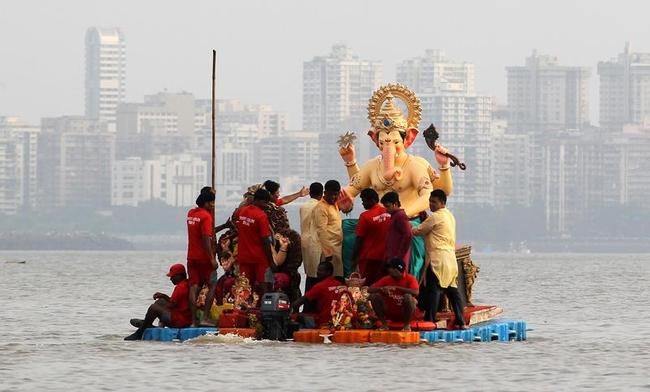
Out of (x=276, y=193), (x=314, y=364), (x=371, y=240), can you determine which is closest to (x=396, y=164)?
(x=276, y=193)

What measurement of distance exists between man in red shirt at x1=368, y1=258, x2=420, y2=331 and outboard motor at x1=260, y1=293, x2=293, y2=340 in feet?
3.90

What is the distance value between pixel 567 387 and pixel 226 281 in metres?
5.63

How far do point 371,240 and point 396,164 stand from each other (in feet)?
6.02

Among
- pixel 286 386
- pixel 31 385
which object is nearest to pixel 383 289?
pixel 286 386

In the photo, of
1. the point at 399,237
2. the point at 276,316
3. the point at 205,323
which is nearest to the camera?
the point at 399,237

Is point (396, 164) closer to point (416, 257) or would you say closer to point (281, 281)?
point (416, 257)

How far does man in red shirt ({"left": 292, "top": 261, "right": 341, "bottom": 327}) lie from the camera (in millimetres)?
30141

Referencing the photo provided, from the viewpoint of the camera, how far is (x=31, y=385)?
1068 inches

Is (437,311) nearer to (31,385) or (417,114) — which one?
(417,114)

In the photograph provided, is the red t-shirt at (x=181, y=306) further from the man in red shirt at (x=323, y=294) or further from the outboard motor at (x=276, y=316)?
the man in red shirt at (x=323, y=294)

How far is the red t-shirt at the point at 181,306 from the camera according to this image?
30.7 meters

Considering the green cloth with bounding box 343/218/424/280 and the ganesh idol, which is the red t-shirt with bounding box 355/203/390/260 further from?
the ganesh idol

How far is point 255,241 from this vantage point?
100 ft

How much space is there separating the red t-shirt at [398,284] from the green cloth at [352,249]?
0.75 m
